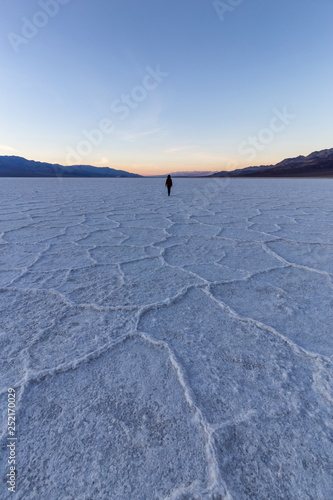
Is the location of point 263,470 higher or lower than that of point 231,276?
higher

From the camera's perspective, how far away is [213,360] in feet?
3.12

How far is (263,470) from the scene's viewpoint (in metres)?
0.60

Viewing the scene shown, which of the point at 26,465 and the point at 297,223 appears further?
the point at 297,223

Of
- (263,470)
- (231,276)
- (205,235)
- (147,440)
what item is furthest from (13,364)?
(205,235)

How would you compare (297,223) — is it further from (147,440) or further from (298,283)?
(147,440)

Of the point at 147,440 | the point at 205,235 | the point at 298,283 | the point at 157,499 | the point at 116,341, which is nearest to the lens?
the point at 157,499

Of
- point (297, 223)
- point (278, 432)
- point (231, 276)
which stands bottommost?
point (297, 223)

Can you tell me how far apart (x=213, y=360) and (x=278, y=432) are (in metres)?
0.31

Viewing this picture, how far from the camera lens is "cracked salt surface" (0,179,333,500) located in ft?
1.96

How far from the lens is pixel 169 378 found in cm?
87

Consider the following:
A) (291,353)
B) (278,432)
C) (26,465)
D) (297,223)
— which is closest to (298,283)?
(291,353)

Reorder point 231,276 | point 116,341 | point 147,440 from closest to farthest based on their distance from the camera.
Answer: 1. point 147,440
2. point 116,341
3. point 231,276

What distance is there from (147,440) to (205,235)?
235 cm

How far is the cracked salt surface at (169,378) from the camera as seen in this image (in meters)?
0.60
